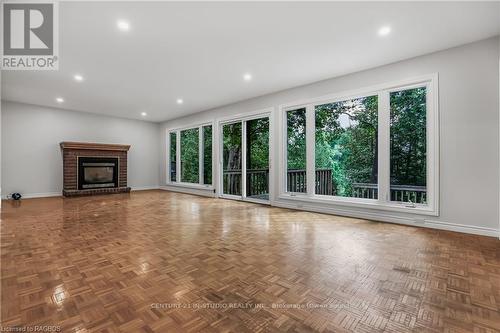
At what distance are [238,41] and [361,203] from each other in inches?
131

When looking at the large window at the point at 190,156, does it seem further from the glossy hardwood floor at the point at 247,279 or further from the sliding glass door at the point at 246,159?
the glossy hardwood floor at the point at 247,279

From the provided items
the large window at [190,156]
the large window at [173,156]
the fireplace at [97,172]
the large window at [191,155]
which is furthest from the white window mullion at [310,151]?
the fireplace at [97,172]

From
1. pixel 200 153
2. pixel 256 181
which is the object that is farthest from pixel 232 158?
pixel 200 153

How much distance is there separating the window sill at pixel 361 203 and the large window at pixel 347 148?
0.16 metres

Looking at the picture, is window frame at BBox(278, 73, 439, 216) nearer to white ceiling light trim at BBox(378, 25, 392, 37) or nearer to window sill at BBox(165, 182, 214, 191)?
white ceiling light trim at BBox(378, 25, 392, 37)

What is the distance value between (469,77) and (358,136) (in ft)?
5.48

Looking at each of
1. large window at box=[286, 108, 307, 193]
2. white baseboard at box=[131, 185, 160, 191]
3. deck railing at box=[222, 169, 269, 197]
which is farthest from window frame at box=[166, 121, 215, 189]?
large window at box=[286, 108, 307, 193]

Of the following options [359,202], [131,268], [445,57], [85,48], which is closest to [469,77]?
[445,57]

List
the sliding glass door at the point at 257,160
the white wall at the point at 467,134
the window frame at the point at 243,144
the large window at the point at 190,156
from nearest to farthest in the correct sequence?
the white wall at the point at 467,134, the window frame at the point at 243,144, the sliding glass door at the point at 257,160, the large window at the point at 190,156

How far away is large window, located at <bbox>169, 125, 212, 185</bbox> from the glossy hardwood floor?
3.97 m

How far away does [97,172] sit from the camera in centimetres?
761

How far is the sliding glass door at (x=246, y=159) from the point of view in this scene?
6051 mm

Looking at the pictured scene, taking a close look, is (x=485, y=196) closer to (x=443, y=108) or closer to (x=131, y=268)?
(x=443, y=108)

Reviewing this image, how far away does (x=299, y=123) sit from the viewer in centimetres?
523
